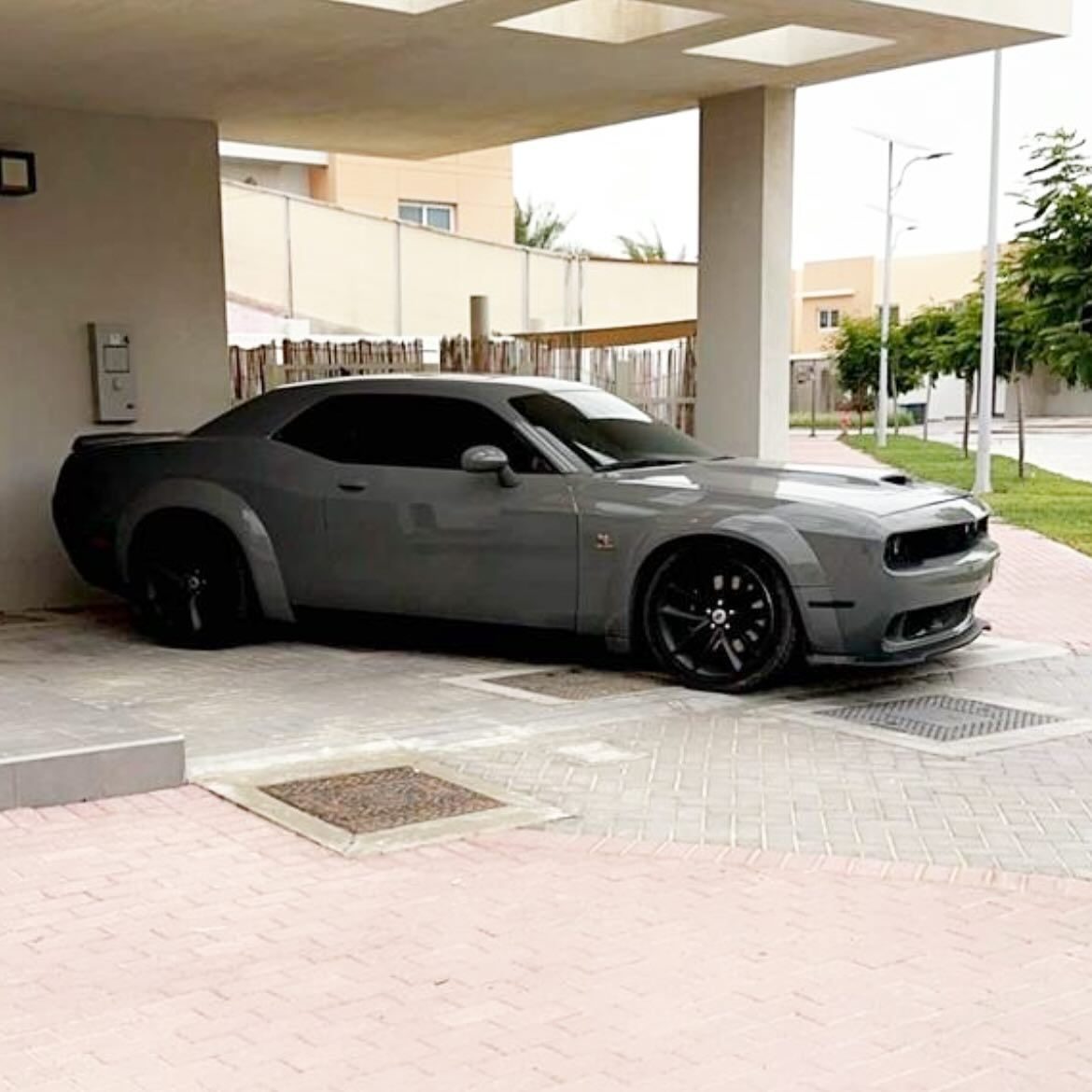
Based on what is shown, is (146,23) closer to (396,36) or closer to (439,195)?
(396,36)

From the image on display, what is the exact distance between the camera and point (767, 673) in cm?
748

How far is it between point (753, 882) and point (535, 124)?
26.5ft

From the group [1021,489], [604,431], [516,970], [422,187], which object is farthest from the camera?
[422,187]

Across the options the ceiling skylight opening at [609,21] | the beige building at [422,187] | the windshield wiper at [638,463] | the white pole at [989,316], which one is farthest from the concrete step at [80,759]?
the beige building at [422,187]

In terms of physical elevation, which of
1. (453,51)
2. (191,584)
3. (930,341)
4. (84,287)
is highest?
(453,51)

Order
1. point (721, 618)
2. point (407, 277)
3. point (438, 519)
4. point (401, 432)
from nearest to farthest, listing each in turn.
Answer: point (721, 618)
point (438, 519)
point (401, 432)
point (407, 277)

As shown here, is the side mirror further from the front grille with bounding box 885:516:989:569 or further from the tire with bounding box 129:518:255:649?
the front grille with bounding box 885:516:989:569

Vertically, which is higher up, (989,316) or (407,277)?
(407,277)

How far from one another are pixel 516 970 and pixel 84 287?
26.1 ft

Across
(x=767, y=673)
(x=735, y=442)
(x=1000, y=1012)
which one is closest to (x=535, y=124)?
(x=735, y=442)

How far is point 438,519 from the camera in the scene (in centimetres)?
836

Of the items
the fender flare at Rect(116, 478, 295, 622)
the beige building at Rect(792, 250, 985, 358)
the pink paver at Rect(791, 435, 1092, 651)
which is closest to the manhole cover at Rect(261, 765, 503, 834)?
the fender flare at Rect(116, 478, 295, 622)

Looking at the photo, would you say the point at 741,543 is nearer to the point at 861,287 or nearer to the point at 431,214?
the point at 431,214

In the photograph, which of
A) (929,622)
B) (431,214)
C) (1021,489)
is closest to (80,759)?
(929,622)
